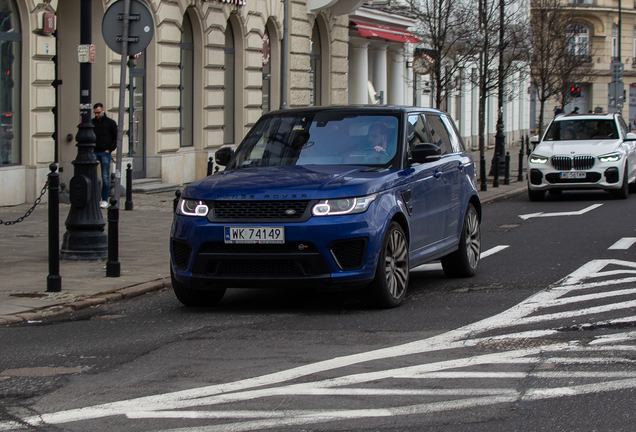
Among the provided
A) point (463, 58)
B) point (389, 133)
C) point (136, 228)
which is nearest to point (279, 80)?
point (463, 58)

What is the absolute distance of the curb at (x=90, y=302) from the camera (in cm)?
802

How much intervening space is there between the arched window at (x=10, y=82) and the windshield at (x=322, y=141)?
9523 millimetres

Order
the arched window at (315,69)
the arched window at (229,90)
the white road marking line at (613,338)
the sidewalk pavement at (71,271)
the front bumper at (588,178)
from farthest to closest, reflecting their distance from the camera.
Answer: the arched window at (315,69) < the arched window at (229,90) < the front bumper at (588,178) < the sidewalk pavement at (71,271) < the white road marking line at (613,338)

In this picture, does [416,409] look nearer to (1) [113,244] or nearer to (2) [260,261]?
(2) [260,261]

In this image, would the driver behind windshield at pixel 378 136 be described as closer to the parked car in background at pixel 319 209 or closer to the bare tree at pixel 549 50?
the parked car in background at pixel 319 209

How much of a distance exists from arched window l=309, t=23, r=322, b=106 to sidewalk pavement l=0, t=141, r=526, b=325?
559 inches

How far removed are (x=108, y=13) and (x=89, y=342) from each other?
17.4ft

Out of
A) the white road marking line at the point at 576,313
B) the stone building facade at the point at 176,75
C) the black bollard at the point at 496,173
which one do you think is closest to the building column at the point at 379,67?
the stone building facade at the point at 176,75

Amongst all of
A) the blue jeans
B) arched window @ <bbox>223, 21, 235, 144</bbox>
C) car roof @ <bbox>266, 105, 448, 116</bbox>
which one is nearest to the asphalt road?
car roof @ <bbox>266, 105, 448, 116</bbox>

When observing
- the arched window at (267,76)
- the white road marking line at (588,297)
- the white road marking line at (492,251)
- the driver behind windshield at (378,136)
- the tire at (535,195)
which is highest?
the arched window at (267,76)

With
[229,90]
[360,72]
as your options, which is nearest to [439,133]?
[229,90]

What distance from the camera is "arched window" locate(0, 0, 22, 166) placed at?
17.6 meters

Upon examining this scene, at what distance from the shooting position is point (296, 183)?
7941 mm

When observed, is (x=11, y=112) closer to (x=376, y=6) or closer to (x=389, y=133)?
(x=389, y=133)
